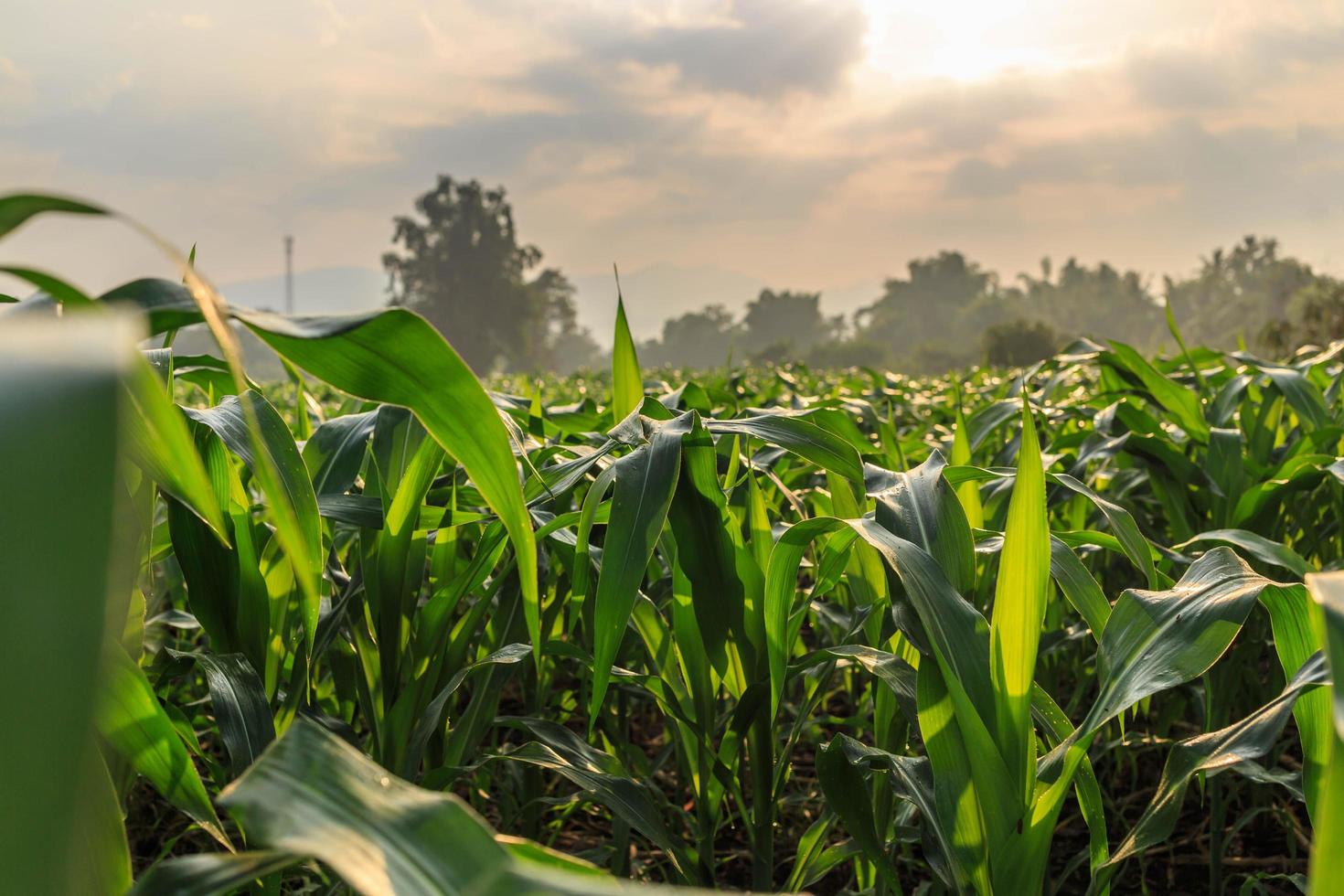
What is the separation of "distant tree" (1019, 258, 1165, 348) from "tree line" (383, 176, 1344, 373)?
112 mm

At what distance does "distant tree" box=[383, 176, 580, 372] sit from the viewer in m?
48.2

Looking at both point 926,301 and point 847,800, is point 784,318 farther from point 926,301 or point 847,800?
point 847,800

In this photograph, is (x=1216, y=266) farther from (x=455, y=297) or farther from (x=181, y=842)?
(x=181, y=842)

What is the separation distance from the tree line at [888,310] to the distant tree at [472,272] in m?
0.07

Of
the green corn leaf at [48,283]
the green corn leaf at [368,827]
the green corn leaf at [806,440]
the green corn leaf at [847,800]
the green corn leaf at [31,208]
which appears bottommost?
the green corn leaf at [847,800]

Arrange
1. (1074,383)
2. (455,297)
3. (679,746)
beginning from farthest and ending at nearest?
(455,297), (1074,383), (679,746)

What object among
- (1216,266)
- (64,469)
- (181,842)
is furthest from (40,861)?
(1216,266)

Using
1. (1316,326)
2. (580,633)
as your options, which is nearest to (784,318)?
(1316,326)

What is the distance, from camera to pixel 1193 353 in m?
2.19

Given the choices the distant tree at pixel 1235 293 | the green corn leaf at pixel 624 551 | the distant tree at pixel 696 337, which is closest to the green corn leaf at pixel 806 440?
the green corn leaf at pixel 624 551

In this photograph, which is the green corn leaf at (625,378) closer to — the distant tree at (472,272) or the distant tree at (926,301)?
the distant tree at (472,272)

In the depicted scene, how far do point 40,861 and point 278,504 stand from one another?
170 millimetres

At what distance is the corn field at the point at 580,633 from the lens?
0.27 metres

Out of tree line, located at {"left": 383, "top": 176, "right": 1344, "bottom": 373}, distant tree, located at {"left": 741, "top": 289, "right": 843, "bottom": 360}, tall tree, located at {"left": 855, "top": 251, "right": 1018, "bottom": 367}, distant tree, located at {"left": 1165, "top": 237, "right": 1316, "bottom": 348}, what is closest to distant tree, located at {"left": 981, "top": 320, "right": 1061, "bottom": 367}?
tree line, located at {"left": 383, "top": 176, "right": 1344, "bottom": 373}
